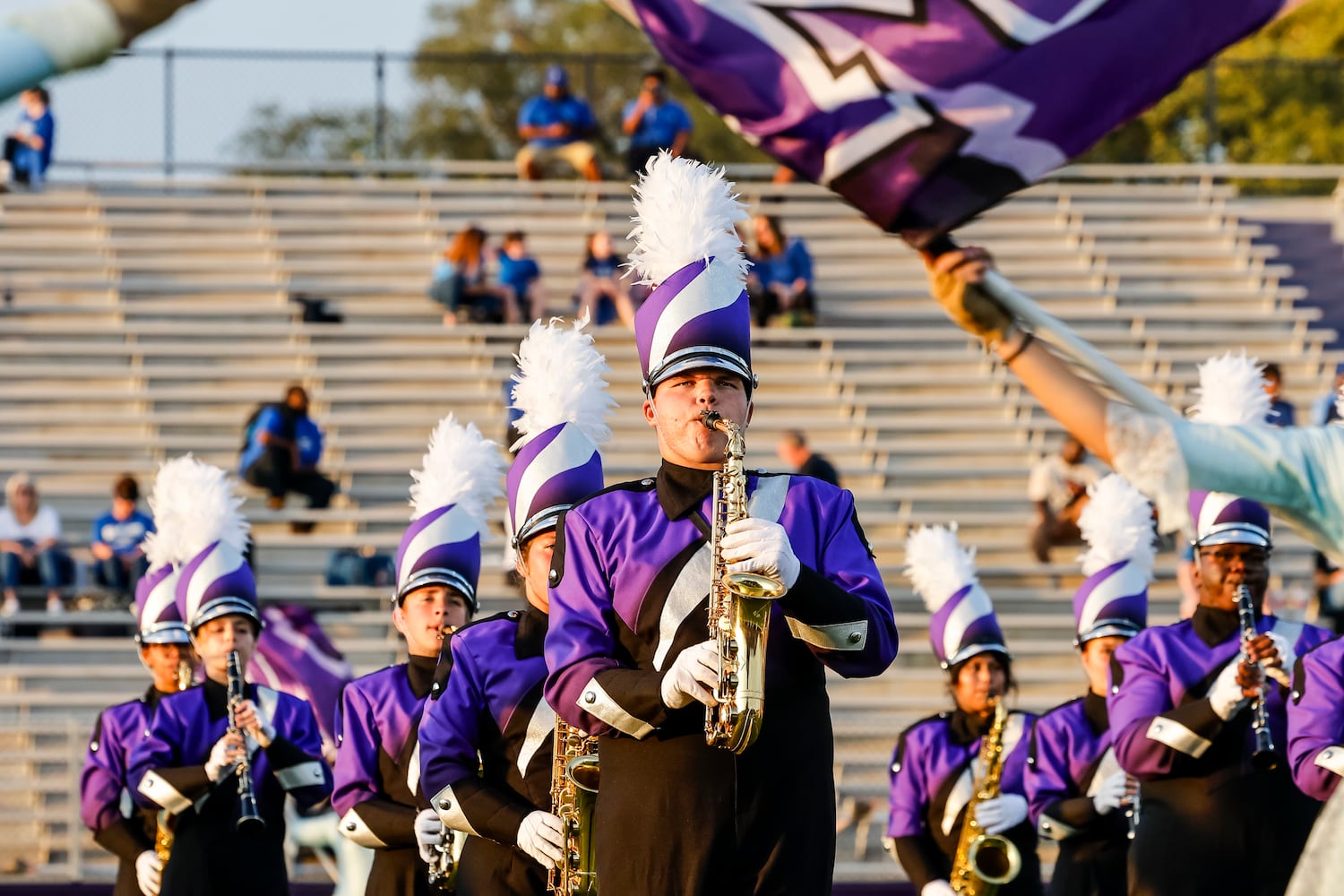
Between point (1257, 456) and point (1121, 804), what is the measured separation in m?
5.08

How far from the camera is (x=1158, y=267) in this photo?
21.2m

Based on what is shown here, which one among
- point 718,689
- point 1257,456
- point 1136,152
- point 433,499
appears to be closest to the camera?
point 1257,456

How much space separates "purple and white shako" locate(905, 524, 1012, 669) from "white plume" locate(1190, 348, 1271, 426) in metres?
1.53

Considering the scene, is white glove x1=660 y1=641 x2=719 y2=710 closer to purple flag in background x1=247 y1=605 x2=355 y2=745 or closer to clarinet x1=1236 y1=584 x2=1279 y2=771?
clarinet x1=1236 y1=584 x2=1279 y2=771

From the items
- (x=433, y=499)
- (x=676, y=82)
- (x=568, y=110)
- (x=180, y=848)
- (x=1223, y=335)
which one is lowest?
(x=180, y=848)

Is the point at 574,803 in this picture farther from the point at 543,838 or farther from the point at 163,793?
the point at 163,793

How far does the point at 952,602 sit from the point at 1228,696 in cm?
216

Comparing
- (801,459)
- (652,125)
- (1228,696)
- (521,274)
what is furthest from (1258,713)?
(652,125)

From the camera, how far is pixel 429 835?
6648 millimetres

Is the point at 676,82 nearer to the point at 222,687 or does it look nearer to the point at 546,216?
the point at 546,216

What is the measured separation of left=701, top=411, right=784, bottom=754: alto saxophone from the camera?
4398 mm

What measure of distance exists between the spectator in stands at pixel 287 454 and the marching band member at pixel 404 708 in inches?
349

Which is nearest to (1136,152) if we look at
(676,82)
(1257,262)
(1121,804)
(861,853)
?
(676,82)

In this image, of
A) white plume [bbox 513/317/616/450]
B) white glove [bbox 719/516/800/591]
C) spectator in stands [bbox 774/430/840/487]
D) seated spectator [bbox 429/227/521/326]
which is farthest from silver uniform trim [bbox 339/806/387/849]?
seated spectator [bbox 429/227/521/326]
